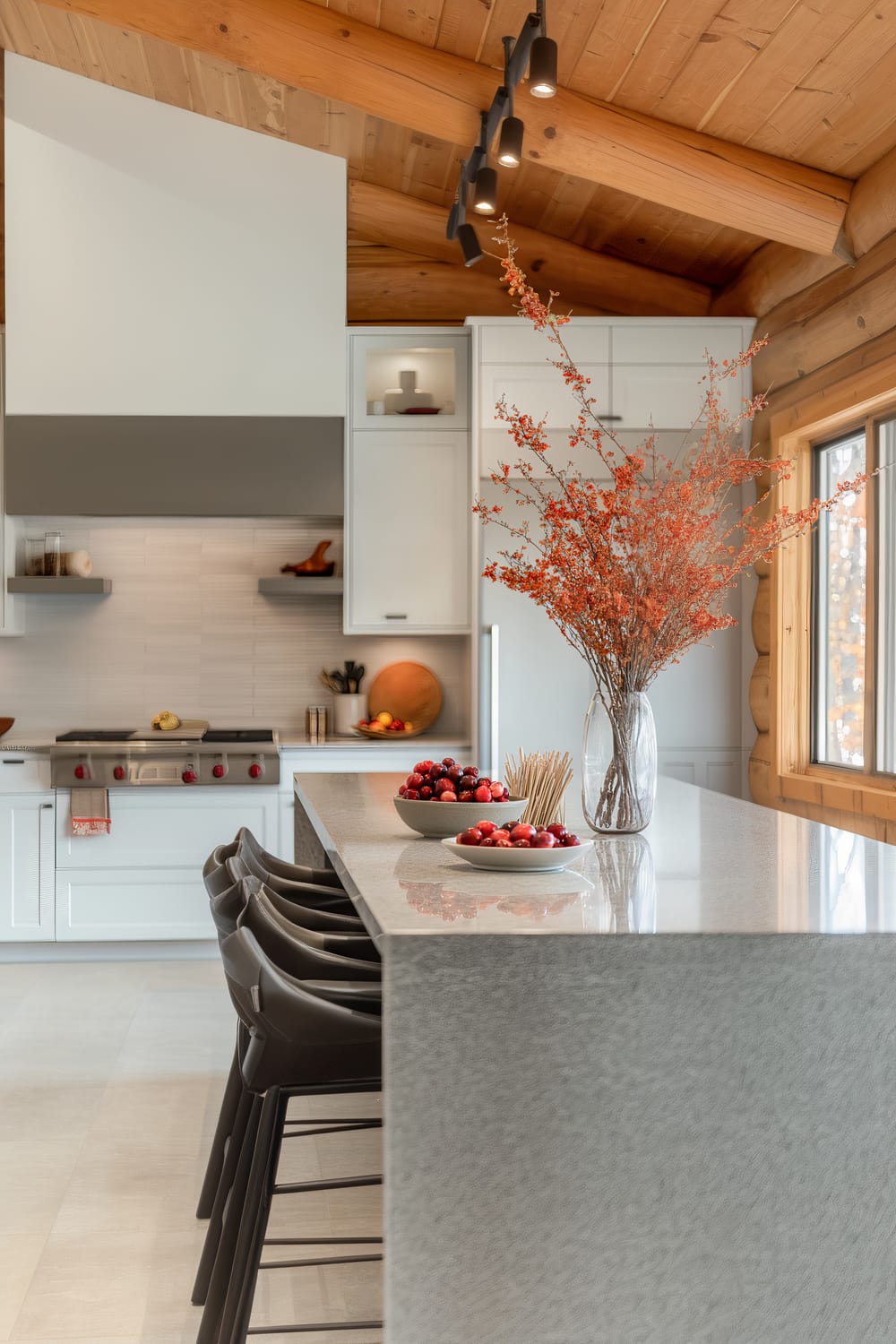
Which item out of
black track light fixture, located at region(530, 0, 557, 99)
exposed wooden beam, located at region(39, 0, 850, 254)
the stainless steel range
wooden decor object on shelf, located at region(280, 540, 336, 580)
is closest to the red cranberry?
black track light fixture, located at region(530, 0, 557, 99)

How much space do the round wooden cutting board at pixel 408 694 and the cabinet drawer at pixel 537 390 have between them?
130cm

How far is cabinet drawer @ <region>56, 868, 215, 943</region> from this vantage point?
5.04m

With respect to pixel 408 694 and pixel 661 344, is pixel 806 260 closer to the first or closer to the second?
pixel 661 344

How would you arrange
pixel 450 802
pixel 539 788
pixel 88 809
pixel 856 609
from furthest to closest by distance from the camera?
pixel 88 809 → pixel 856 609 → pixel 539 788 → pixel 450 802

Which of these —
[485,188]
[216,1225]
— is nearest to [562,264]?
[485,188]

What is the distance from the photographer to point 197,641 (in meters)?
5.78

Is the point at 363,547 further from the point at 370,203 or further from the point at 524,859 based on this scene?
the point at 524,859

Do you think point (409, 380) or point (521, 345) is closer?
point (521, 345)

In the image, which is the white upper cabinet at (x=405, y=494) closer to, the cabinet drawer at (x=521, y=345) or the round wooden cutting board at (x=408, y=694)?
the cabinet drawer at (x=521, y=345)

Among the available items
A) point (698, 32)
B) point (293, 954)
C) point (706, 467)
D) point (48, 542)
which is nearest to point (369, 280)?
point (48, 542)

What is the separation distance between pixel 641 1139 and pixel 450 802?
0.84m

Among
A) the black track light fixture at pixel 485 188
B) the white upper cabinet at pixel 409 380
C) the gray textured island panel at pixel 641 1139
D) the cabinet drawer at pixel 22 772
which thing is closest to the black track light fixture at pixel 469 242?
the black track light fixture at pixel 485 188

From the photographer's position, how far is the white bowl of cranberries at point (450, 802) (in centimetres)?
213

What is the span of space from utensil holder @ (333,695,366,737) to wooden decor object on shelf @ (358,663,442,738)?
10 cm
